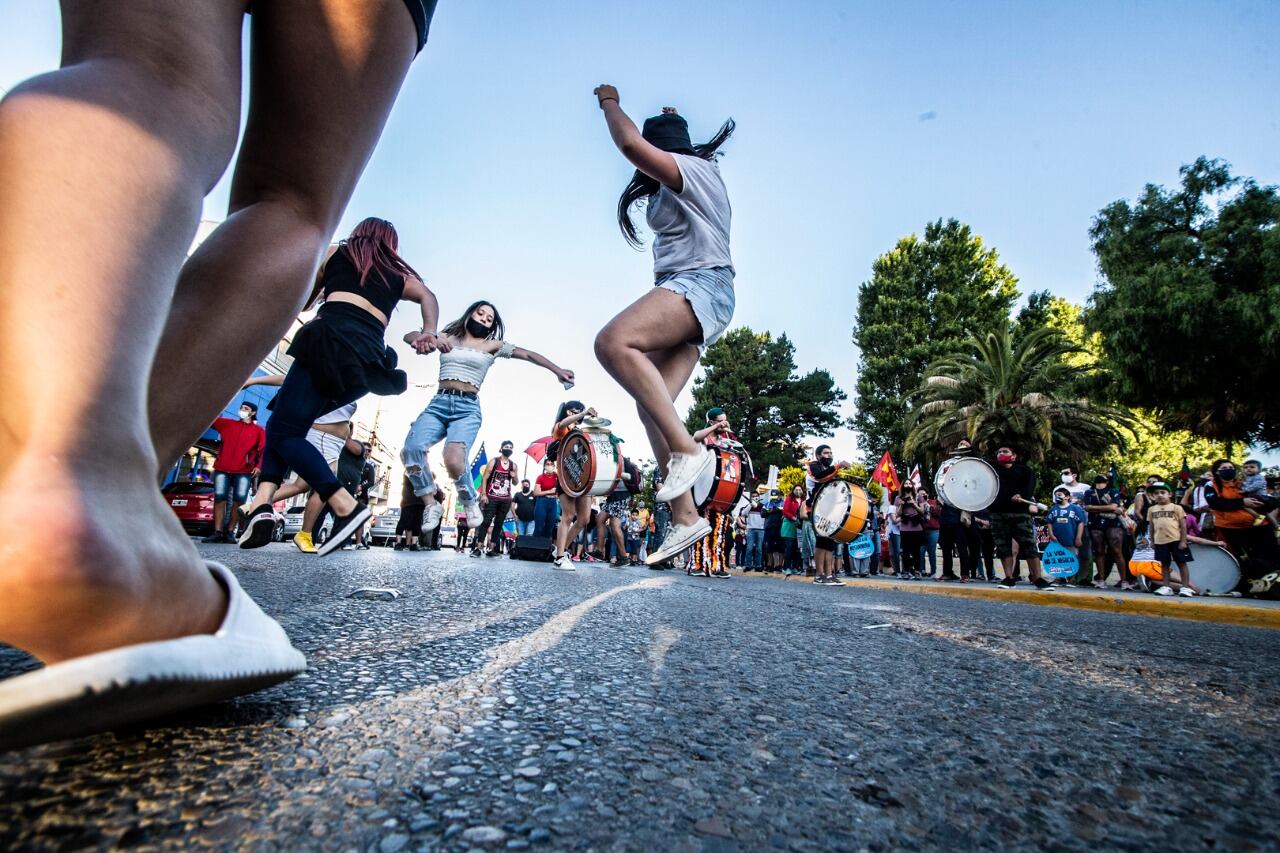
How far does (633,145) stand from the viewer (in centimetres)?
277

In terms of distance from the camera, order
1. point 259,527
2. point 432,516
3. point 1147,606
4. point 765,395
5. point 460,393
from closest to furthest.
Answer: point 1147,606 → point 259,527 → point 460,393 → point 432,516 → point 765,395

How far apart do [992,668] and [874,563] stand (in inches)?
494

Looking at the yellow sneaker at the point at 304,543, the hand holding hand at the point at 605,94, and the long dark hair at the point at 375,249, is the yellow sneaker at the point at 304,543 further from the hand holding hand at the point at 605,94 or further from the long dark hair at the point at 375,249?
the hand holding hand at the point at 605,94

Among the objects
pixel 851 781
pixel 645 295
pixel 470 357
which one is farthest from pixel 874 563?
pixel 851 781

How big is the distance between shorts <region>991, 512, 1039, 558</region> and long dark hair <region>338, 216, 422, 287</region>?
794 centimetres

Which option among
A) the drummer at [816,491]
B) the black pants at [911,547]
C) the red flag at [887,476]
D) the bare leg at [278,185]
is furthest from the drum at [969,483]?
the bare leg at [278,185]

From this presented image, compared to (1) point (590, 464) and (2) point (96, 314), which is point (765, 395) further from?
(2) point (96, 314)

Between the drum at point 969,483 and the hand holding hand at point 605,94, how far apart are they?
7787mm

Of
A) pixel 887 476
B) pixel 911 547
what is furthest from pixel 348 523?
pixel 887 476

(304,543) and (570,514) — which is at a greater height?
(570,514)

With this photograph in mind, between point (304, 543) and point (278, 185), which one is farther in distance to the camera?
point (304, 543)

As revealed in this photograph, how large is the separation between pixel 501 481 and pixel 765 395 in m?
31.7

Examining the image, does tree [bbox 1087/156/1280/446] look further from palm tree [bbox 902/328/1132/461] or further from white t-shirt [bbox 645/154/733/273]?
white t-shirt [bbox 645/154/733/273]

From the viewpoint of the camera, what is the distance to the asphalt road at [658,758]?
458mm
